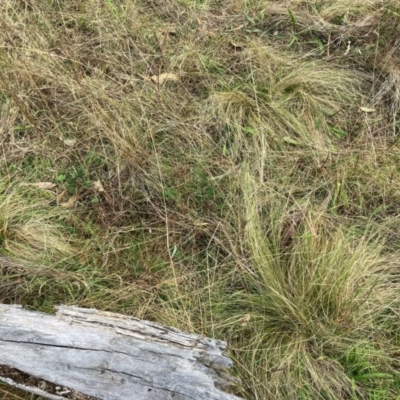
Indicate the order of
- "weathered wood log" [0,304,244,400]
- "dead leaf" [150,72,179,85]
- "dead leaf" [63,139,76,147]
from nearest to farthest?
"weathered wood log" [0,304,244,400] → "dead leaf" [63,139,76,147] → "dead leaf" [150,72,179,85]

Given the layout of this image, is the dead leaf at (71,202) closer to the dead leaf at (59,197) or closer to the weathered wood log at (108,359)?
the dead leaf at (59,197)

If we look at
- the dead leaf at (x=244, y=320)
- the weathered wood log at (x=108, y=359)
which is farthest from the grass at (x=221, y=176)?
the weathered wood log at (x=108, y=359)

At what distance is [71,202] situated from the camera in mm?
2506

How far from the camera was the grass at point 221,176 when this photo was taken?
2.12 metres

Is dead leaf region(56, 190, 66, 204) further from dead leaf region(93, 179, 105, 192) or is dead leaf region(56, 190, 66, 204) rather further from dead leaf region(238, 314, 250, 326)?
dead leaf region(238, 314, 250, 326)

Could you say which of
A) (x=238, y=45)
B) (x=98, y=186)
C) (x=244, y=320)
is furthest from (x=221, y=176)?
(x=238, y=45)

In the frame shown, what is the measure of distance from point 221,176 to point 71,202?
2.45 ft

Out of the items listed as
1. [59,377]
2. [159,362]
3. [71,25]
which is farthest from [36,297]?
[71,25]

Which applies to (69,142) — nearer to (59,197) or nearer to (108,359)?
(59,197)

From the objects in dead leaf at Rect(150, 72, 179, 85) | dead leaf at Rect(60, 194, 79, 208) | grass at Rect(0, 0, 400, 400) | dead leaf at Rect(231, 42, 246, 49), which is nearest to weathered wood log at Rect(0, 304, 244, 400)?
grass at Rect(0, 0, 400, 400)

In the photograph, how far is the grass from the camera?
83.7 inches

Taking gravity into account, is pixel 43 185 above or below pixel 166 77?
below

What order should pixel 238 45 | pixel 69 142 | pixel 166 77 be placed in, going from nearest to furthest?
pixel 69 142 → pixel 166 77 → pixel 238 45

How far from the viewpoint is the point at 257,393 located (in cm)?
199
